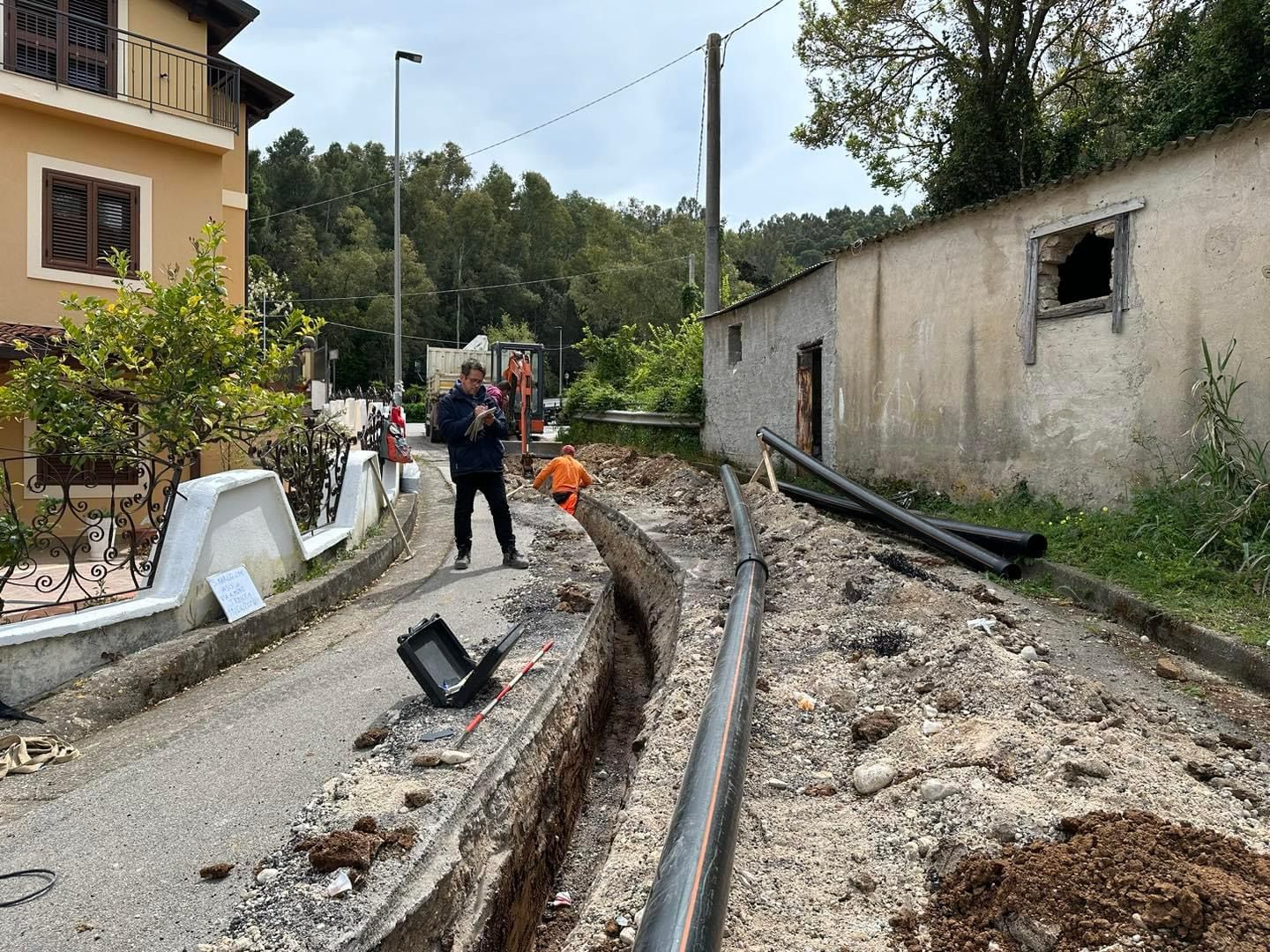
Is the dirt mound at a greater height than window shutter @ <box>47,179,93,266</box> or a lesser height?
lesser

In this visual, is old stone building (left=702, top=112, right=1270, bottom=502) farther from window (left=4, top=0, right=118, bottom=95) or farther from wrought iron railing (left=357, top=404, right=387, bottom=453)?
window (left=4, top=0, right=118, bottom=95)

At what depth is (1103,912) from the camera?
2354mm

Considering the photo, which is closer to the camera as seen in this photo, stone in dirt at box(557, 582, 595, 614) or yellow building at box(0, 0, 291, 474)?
stone in dirt at box(557, 582, 595, 614)

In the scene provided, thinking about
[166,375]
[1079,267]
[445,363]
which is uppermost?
[445,363]

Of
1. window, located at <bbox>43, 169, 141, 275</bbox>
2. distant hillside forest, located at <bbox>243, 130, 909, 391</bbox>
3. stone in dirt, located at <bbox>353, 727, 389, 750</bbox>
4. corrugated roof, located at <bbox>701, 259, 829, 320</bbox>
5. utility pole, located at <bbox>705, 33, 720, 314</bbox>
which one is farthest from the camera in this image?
distant hillside forest, located at <bbox>243, 130, 909, 391</bbox>

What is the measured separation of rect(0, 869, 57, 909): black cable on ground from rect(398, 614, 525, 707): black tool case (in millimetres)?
1612

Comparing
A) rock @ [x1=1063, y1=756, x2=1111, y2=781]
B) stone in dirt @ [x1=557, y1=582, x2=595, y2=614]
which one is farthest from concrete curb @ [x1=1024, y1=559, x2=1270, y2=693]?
A: stone in dirt @ [x1=557, y1=582, x2=595, y2=614]

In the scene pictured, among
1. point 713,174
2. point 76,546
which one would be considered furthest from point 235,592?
point 713,174

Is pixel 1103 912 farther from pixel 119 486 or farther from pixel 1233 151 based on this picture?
pixel 119 486

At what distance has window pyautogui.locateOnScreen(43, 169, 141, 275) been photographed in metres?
10.5

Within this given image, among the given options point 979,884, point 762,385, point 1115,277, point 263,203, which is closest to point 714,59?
point 762,385

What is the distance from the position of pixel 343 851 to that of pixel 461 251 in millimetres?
58630

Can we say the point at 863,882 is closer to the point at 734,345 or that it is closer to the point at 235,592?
the point at 235,592

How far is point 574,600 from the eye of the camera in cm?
677
